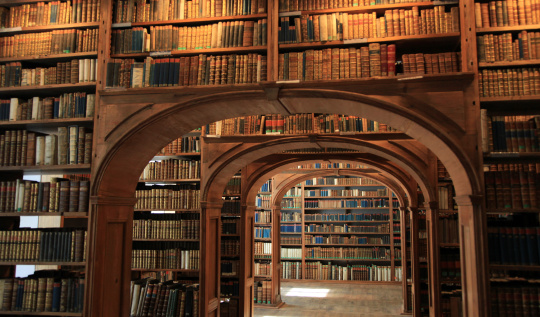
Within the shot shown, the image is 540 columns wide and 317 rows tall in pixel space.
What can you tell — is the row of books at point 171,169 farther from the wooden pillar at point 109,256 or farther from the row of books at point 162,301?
the wooden pillar at point 109,256

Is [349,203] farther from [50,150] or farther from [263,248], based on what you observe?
[50,150]

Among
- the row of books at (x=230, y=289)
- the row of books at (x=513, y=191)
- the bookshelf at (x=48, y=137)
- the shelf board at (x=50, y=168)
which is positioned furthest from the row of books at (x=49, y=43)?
the row of books at (x=230, y=289)

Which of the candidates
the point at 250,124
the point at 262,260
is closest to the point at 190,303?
the point at 250,124

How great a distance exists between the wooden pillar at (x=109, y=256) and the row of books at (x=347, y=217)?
9791 millimetres

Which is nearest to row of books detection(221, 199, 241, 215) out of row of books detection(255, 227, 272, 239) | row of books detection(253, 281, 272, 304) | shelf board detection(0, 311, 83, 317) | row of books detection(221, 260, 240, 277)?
row of books detection(221, 260, 240, 277)

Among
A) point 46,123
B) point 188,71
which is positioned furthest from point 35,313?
point 188,71

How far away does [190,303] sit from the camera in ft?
20.6

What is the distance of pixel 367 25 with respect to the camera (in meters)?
3.72

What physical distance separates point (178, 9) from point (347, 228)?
10518 millimetres

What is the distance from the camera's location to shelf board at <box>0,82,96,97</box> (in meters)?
4.28

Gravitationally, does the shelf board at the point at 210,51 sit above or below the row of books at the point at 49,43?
below

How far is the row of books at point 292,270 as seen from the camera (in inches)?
534

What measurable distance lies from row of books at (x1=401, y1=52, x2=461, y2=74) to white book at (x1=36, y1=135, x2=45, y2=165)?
11.2 feet

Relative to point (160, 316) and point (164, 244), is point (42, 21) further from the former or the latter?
point (160, 316)
